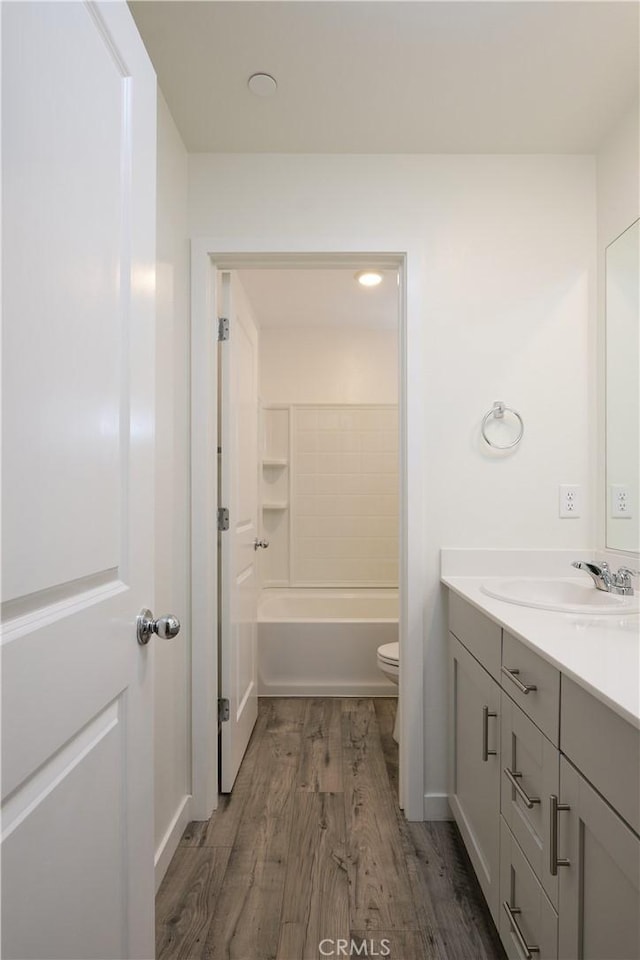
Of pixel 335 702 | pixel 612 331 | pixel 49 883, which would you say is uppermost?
pixel 612 331

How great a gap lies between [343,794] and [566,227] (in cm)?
233

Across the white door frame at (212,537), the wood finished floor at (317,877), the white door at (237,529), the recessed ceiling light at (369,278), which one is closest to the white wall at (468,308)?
the white door frame at (212,537)

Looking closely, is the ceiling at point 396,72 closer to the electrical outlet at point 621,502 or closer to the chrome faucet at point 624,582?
the electrical outlet at point 621,502

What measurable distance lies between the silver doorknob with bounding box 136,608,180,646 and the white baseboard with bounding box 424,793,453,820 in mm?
1507

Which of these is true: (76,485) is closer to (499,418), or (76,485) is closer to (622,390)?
(499,418)

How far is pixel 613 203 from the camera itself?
1.89m

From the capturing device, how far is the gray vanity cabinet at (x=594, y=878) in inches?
30.6

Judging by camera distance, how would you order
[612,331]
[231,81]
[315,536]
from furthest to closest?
[315,536] < [612,331] < [231,81]

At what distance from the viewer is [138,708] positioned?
38.9 inches

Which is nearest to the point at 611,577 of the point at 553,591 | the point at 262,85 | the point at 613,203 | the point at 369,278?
the point at 553,591

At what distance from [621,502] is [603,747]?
1.22 meters

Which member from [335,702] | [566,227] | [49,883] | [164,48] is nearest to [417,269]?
[566,227]

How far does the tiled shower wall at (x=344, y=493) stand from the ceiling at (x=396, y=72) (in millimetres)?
2238

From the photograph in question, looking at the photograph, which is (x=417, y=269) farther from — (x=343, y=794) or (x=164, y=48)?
(x=343, y=794)
